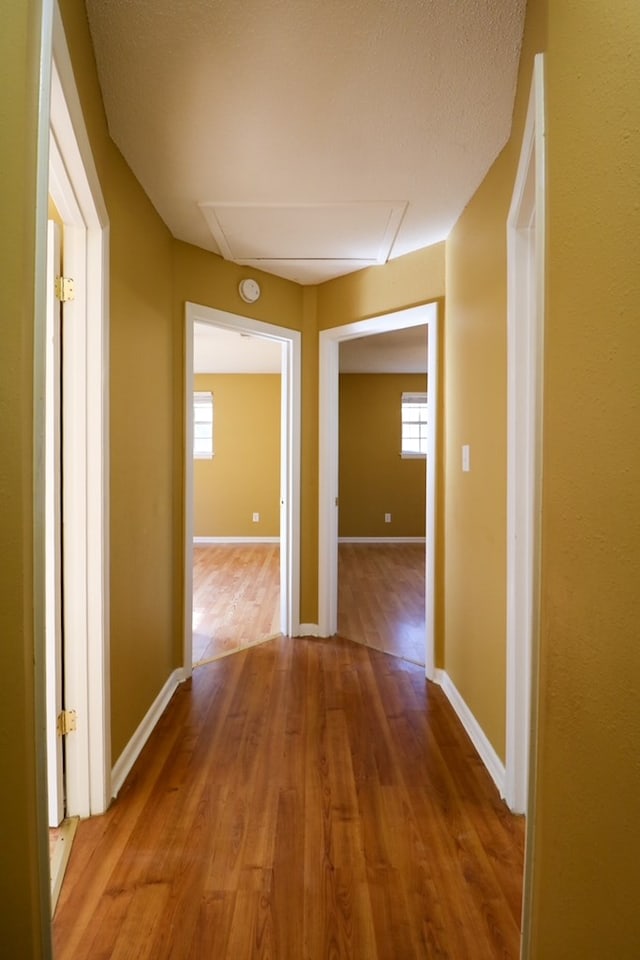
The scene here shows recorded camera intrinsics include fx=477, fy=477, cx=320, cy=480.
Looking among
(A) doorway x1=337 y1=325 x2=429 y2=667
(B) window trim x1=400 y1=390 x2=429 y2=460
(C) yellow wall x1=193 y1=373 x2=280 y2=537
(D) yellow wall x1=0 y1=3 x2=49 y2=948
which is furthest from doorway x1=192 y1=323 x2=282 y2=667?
(D) yellow wall x1=0 y1=3 x2=49 y2=948

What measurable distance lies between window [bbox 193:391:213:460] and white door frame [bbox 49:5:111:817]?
544 cm

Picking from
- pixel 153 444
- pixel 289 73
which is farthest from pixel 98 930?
pixel 289 73

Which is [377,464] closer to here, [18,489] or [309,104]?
[309,104]

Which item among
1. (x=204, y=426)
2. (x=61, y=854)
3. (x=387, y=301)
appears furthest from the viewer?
(x=204, y=426)

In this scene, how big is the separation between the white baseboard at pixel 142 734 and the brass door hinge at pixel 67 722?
10.5 inches

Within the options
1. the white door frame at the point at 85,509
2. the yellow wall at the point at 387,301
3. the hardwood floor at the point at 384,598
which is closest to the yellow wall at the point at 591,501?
the white door frame at the point at 85,509

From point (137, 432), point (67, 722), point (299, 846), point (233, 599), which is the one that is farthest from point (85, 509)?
point (233, 599)

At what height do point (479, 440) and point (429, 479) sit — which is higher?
point (479, 440)

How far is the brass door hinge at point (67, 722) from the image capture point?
1.60m

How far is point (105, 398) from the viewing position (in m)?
1.64

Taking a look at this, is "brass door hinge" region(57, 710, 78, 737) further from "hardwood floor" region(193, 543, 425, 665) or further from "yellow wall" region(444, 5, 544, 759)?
"yellow wall" region(444, 5, 544, 759)

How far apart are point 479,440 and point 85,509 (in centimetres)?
156

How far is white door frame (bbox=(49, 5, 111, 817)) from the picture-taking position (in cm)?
158

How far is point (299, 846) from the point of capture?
4.88ft
